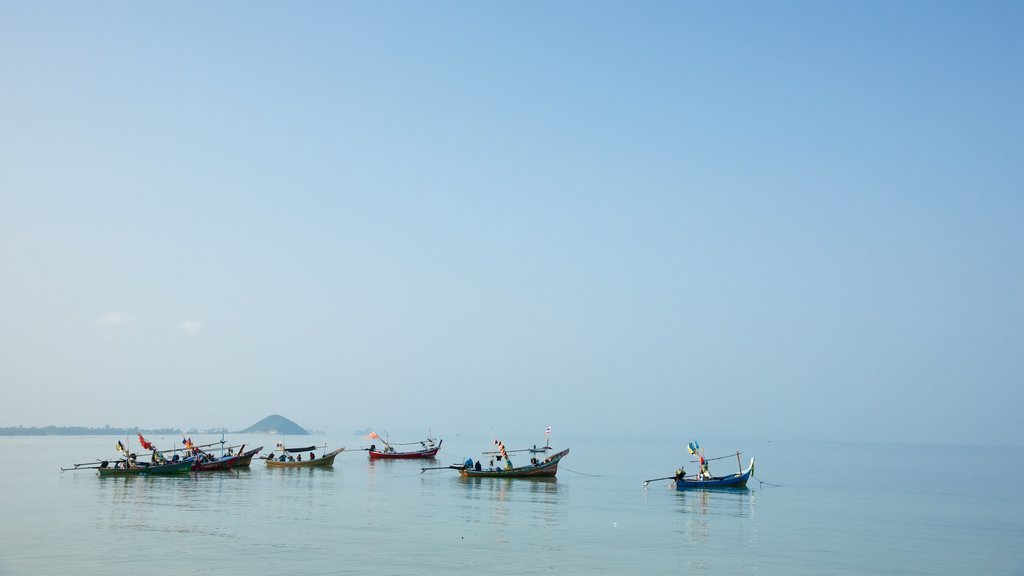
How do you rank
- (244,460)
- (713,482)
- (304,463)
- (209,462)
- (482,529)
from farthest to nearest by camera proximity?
(304,463)
(244,460)
(209,462)
(713,482)
(482,529)

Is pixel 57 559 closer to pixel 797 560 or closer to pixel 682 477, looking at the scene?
pixel 797 560

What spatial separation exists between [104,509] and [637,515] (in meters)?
29.1

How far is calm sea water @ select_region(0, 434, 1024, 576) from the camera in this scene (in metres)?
29.5

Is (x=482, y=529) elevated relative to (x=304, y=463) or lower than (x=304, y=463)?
elevated

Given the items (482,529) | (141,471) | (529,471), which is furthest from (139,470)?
(482,529)

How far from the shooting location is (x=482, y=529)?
3794 cm

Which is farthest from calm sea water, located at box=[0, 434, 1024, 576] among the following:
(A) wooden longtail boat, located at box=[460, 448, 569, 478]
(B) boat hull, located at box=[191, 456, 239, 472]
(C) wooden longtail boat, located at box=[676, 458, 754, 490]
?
(B) boat hull, located at box=[191, 456, 239, 472]

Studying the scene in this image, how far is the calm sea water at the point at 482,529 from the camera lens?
96.8 ft

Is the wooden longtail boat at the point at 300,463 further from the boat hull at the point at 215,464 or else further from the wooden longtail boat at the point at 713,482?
the wooden longtail boat at the point at 713,482

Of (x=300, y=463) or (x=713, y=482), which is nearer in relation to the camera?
(x=713, y=482)

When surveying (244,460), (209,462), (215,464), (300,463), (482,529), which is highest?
(209,462)

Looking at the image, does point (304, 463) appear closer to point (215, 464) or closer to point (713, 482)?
point (215, 464)

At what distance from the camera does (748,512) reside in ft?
156

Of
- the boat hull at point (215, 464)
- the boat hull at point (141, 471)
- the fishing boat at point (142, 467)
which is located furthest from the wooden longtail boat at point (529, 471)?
the boat hull at point (141, 471)
